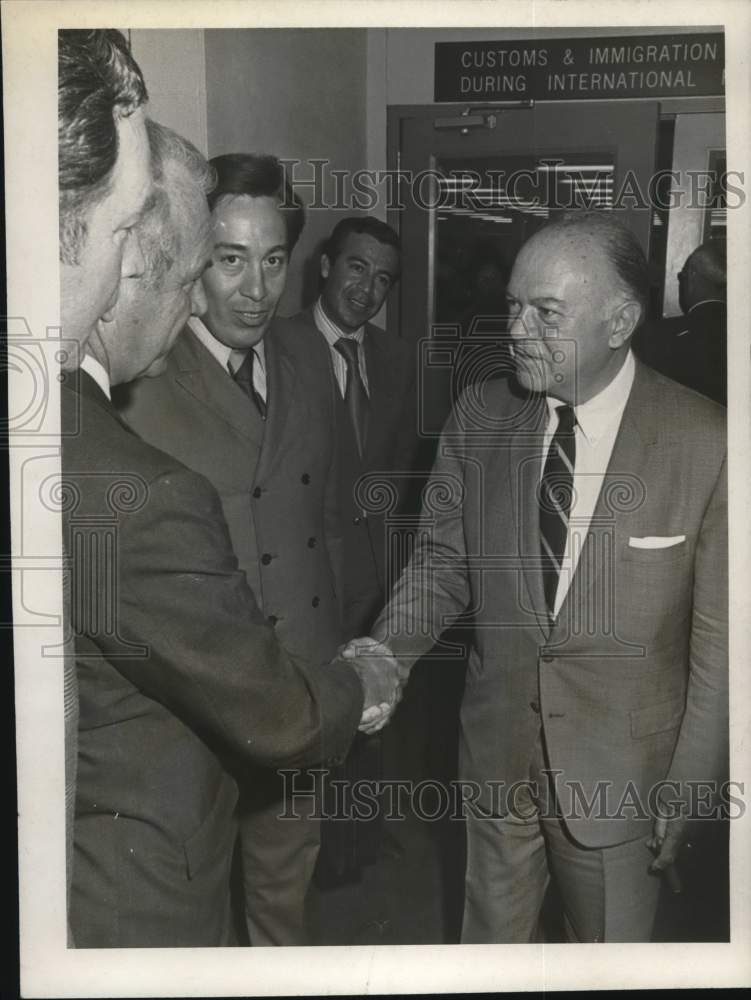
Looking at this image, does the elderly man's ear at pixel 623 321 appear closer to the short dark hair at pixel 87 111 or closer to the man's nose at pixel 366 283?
the man's nose at pixel 366 283

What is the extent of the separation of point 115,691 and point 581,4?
1.40m

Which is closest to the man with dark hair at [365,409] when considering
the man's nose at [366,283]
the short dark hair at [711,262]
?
the man's nose at [366,283]

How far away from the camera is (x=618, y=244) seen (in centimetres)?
190

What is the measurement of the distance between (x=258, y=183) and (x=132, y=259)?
24 cm

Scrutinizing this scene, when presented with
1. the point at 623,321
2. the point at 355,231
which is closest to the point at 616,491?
the point at 623,321

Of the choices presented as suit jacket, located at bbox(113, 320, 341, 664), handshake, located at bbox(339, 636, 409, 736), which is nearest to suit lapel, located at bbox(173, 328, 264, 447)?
suit jacket, located at bbox(113, 320, 341, 664)

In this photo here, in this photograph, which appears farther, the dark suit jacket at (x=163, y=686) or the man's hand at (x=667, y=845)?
the man's hand at (x=667, y=845)

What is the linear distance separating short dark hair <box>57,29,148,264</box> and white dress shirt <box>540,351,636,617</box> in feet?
2.75

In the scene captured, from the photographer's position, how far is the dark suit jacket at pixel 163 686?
185cm

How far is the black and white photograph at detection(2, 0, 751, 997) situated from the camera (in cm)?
187

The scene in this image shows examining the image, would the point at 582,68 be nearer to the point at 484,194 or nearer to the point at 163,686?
the point at 484,194

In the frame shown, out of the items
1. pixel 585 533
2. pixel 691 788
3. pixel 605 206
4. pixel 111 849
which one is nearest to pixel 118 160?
pixel 605 206

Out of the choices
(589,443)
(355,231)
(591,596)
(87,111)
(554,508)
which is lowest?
(591,596)

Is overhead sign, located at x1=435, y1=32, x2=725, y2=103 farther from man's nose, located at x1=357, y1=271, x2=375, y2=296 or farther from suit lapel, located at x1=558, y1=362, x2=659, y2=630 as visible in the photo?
suit lapel, located at x1=558, y1=362, x2=659, y2=630
